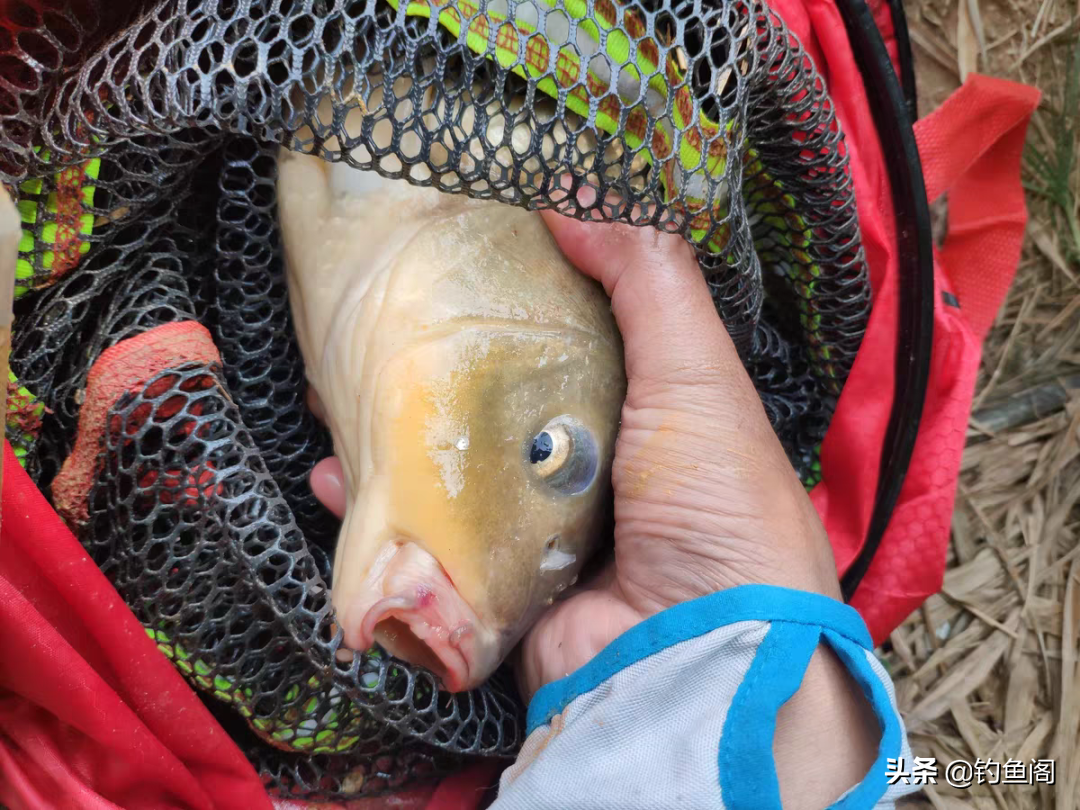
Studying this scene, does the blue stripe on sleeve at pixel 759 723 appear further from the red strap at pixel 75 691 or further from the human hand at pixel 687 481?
the red strap at pixel 75 691

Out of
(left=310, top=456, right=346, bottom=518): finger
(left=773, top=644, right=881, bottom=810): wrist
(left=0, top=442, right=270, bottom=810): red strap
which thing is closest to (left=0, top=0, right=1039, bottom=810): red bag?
(left=0, top=442, right=270, bottom=810): red strap

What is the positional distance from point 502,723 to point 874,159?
45.9 inches

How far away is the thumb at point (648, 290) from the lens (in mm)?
1268

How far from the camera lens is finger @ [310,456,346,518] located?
145 centimetres

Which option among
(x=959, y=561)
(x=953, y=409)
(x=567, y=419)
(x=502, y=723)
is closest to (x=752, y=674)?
(x=567, y=419)

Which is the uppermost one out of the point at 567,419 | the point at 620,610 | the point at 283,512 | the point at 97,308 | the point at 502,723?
the point at 97,308

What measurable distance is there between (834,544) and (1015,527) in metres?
0.92

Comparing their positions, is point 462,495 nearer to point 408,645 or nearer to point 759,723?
point 408,645

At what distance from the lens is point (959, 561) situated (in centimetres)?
233

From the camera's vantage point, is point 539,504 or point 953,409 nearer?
point 539,504

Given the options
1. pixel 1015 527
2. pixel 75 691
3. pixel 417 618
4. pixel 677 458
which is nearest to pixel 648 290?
pixel 677 458

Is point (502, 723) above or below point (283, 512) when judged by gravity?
below

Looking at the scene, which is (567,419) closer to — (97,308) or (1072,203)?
(97,308)

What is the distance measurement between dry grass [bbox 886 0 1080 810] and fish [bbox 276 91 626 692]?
1.33 metres
